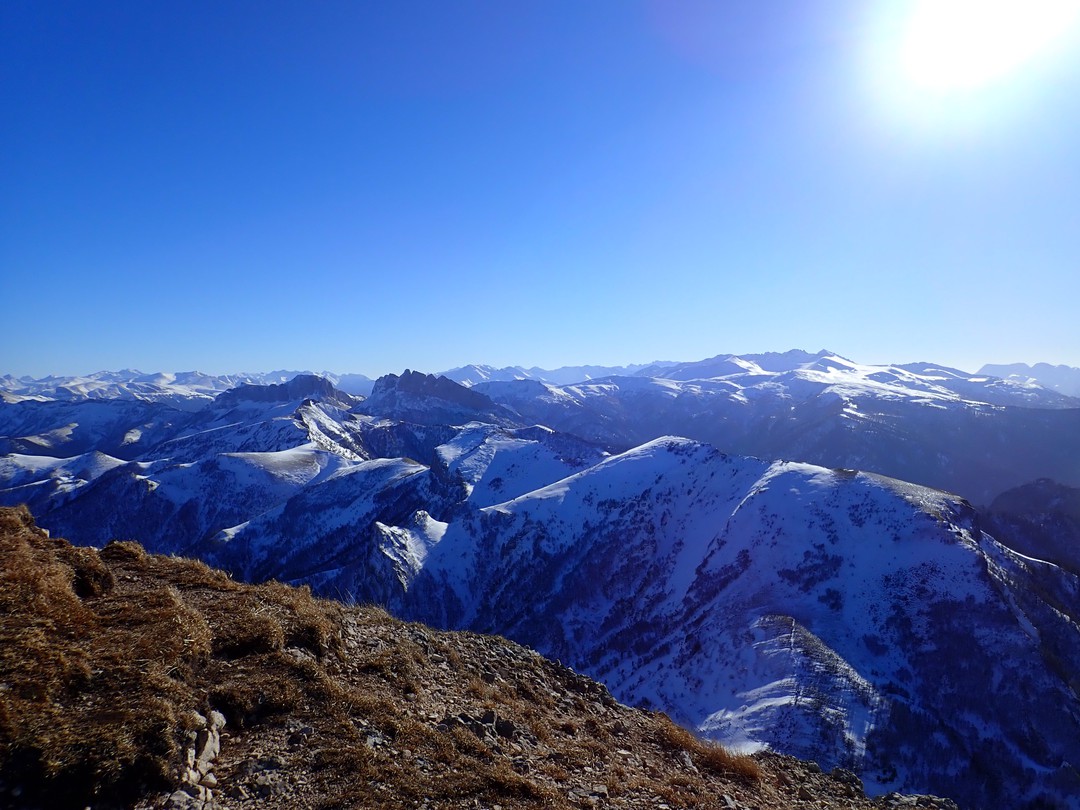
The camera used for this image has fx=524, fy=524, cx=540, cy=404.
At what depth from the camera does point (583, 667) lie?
83.4 m

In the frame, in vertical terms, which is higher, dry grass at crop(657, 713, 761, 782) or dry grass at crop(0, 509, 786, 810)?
dry grass at crop(0, 509, 786, 810)

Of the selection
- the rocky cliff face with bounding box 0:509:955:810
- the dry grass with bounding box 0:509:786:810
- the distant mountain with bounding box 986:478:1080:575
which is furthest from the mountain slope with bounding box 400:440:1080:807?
the dry grass with bounding box 0:509:786:810

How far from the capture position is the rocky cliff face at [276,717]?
8.04 metres

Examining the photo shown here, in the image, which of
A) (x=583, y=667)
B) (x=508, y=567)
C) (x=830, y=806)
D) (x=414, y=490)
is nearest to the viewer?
(x=830, y=806)

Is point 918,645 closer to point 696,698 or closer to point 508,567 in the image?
point 696,698

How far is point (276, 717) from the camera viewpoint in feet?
35.0

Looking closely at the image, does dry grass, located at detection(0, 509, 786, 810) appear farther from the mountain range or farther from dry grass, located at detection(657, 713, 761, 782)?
the mountain range

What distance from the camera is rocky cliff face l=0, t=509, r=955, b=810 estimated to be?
26.4ft

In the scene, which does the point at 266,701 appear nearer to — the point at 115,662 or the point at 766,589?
the point at 115,662

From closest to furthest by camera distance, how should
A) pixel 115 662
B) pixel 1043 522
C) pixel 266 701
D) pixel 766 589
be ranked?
pixel 115 662, pixel 266 701, pixel 766 589, pixel 1043 522

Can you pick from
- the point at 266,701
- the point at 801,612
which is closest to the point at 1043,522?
the point at 801,612

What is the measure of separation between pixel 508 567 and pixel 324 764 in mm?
102729

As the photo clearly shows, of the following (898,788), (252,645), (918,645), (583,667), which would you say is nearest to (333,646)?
(252,645)

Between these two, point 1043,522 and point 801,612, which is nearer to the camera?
point 801,612
